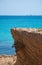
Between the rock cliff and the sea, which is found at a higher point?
the rock cliff

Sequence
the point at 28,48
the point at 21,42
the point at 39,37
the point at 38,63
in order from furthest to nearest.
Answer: the point at 21,42 → the point at 28,48 → the point at 38,63 → the point at 39,37

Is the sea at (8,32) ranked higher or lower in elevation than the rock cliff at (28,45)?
lower

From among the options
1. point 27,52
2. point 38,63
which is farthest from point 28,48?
point 38,63

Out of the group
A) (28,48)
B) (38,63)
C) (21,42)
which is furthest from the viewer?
(21,42)

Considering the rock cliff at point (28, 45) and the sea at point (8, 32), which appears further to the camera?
the sea at point (8, 32)

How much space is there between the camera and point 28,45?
A: 326 cm

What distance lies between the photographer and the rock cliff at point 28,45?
294 centimetres

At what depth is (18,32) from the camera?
3.53 meters

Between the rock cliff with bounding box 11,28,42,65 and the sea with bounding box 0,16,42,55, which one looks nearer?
the rock cliff with bounding box 11,28,42,65

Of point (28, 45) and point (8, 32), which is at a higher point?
point (28, 45)

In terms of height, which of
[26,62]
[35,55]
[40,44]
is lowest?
[26,62]

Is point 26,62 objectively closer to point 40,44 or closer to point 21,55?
point 21,55

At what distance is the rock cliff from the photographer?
2936 millimetres

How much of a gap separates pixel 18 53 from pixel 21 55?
0.09m
